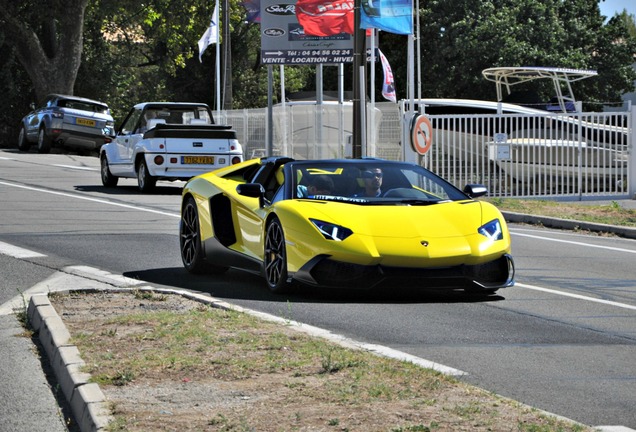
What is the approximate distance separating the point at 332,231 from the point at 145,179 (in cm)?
1430

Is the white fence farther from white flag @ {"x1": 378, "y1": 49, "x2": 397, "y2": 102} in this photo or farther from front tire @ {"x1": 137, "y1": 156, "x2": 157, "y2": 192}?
white flag @ {"x1": 378, "y1": 49, "x2": 397, "y2": 102}

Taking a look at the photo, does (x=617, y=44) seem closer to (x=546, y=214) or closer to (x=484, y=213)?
(x=546, y=214)

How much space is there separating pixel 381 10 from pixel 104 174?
253 inches

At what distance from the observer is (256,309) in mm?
9836

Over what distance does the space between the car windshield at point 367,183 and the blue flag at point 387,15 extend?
1276 centimetres

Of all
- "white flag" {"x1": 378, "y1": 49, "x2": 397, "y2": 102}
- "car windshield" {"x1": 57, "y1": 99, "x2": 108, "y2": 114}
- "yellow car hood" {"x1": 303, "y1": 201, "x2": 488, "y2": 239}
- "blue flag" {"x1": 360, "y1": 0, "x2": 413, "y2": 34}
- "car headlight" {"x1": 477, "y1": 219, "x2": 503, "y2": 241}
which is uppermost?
"blue flag" {"x1": 360, "y1": 0, "x2": 413, "y2": 34}

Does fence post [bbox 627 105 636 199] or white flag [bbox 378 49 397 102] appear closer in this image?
fence post [bbox 627 105 636 199]

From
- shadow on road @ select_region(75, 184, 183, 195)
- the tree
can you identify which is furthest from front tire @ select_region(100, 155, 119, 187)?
the tree

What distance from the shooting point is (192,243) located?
12.2 metres

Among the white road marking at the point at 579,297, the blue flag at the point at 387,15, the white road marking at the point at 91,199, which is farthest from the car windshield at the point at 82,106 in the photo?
the white road marking at the point at 579,297

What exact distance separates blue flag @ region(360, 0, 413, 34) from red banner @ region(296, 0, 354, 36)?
449 centimetres

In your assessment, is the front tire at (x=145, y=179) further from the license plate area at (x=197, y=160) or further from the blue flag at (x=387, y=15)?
the blue flag at (x=387, y=15)

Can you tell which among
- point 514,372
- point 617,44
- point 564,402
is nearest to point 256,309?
point 514,372

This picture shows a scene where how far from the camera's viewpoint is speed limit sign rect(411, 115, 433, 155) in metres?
23.2
